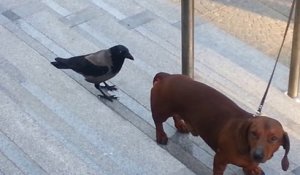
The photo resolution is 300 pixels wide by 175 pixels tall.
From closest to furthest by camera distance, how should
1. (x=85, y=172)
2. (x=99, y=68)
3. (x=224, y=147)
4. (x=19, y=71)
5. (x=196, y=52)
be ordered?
(x=224, y=147), (x=85, y=172), (x=99, y=68), (x=19, y=71), (x=196, y=52)

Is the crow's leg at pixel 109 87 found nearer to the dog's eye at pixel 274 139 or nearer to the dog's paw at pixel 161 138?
the dog's paw at pixel 161 138

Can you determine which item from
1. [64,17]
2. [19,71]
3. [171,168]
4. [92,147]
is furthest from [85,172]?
[64,17]

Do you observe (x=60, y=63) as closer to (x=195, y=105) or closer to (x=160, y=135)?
(x=160, y=135)

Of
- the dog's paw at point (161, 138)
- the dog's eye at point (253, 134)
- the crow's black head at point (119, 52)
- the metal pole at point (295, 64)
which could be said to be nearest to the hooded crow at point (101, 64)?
the crow's black head at point (119, 52)

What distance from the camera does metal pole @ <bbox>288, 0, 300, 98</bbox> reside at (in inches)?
196

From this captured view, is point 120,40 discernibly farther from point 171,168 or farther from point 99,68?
point 171,168

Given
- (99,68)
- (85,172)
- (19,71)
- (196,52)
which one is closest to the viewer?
(85,172)

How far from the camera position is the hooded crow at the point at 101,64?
16.5 ft

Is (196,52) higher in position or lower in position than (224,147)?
lower

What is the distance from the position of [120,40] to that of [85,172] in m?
1.66

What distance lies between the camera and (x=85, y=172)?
14.6ft

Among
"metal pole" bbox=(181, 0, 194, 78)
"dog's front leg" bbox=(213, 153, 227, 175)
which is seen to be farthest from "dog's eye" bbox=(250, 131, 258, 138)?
"metal pole" bbox=(181, 0, 194, 78)

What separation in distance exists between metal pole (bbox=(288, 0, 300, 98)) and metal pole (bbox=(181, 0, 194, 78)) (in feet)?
2.34

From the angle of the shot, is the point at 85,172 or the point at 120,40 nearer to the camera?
the point at 85,172
